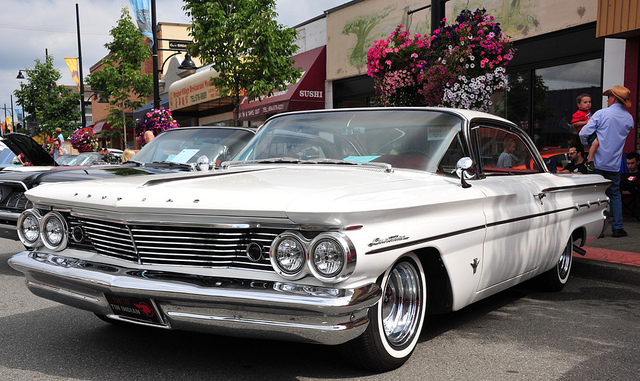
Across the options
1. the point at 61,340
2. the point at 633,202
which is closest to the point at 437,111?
the point at 61,340

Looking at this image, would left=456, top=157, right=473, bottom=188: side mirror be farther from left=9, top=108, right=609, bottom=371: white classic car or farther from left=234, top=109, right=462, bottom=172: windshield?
left=234, top=109, right=462, bottom=172: windshield

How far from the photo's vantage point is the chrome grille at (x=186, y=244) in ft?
9.64

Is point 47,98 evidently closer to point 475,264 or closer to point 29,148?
point 29,148

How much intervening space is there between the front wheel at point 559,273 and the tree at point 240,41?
998 centimetres

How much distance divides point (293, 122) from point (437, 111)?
108 cm

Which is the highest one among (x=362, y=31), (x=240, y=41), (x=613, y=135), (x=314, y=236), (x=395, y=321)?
(x=362, y=31)

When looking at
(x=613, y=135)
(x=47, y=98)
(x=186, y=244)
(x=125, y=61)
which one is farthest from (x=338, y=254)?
(x=47, y=98)

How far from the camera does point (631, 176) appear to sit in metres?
9.44

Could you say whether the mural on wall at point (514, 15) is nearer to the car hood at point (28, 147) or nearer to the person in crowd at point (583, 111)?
the person in crowd at point (583, 111)

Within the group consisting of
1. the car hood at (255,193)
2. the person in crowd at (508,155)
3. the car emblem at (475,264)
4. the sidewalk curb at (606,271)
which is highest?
the person in crowd at (508,155)

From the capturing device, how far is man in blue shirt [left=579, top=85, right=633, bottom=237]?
745 centimetres

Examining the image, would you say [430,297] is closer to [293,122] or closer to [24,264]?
[293,122]

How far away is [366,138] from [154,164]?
3243 mm

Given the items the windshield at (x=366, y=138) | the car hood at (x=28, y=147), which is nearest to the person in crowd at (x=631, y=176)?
the windshield at (x=366, y=138)
